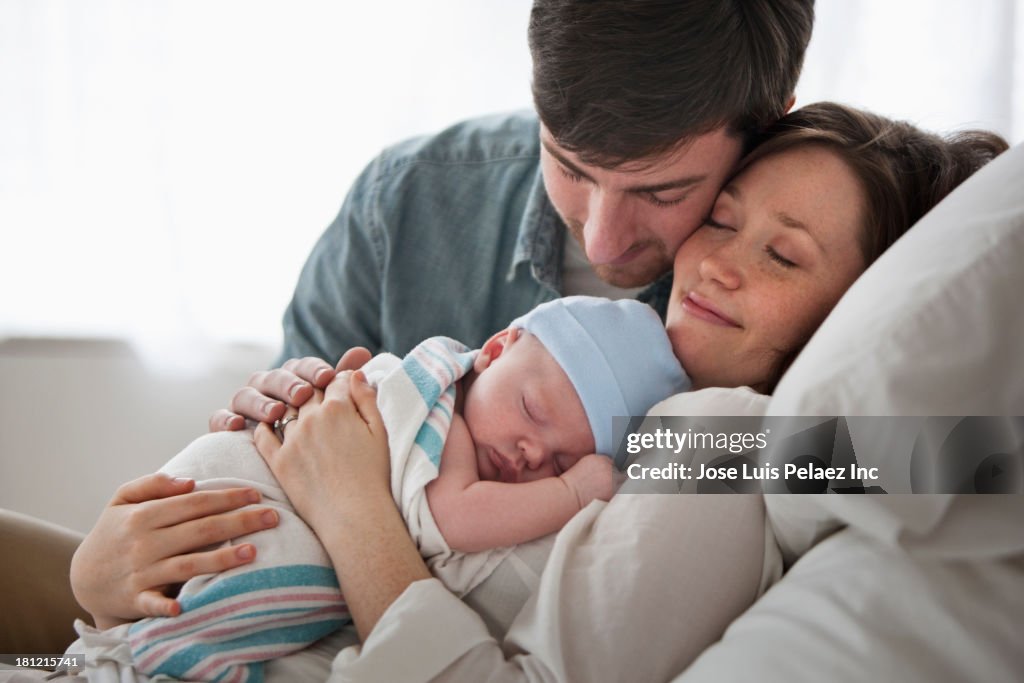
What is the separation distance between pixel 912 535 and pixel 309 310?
124 cm

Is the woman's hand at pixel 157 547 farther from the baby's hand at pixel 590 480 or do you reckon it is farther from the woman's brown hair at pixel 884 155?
the woman's brown hair at pixel 884 155

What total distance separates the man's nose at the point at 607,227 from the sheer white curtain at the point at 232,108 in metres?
1.08

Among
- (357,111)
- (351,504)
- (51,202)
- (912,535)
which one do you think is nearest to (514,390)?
(351,504)

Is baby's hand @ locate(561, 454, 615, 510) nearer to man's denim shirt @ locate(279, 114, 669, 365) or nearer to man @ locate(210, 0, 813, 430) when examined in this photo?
man @ locate(210, 0, 813, 430)

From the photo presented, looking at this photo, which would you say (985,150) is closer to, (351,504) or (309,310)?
(351,504)

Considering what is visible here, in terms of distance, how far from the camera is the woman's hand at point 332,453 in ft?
3.71

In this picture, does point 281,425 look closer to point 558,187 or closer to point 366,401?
point 366,401

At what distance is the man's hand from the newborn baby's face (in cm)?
27

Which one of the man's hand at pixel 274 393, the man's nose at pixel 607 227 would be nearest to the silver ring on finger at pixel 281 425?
the man's hand at pixel 274 393

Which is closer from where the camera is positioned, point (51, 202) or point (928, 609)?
point (928, 609)

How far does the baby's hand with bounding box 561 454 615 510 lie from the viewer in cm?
111

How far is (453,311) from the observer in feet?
5.63

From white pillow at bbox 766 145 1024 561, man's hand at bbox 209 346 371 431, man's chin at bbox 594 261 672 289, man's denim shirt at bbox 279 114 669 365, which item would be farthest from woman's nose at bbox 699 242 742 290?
man's hand at bbox 209 346 371 431

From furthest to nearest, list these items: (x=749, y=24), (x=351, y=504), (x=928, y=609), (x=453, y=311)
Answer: (x=453, y=311)
(x=749, y=24)
(x=351, y=504)
(x=928, y=609)
